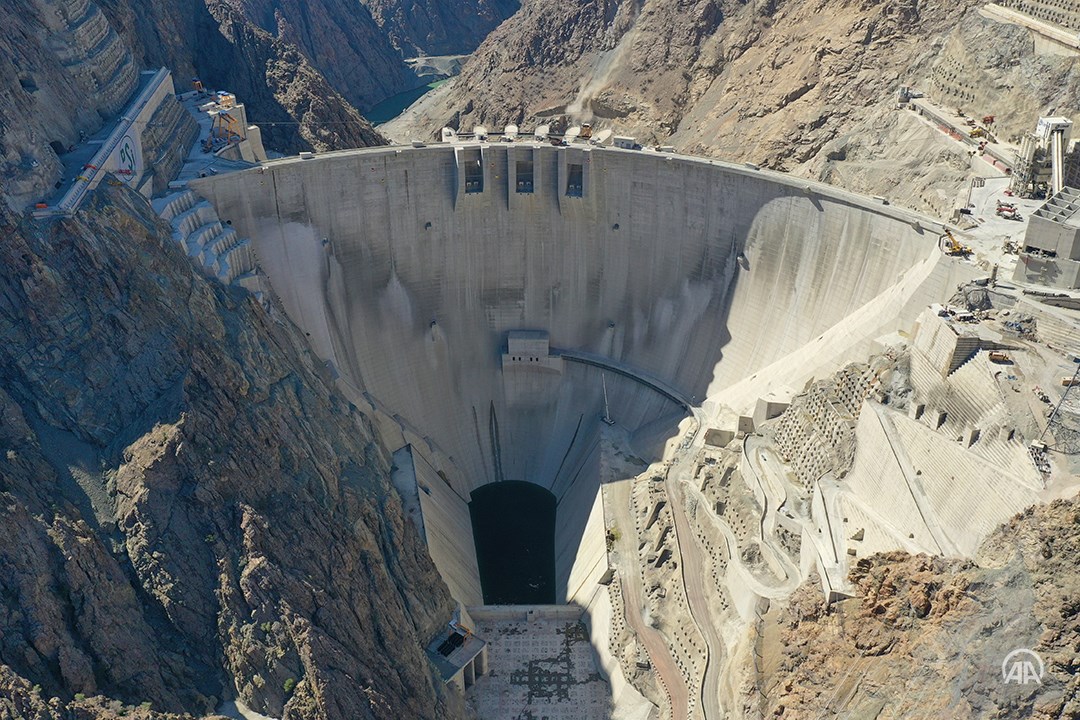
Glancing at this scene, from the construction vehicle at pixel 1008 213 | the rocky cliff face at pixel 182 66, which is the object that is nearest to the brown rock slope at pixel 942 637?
the construction vehicle at pixel 1008 213

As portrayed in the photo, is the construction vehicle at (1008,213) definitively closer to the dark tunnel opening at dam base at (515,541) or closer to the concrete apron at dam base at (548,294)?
the concrete apron at dam base at (548,294)

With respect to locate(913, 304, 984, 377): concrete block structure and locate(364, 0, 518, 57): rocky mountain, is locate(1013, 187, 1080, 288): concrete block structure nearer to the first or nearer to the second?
locate(913, 304, 984, 377): concrete block structure

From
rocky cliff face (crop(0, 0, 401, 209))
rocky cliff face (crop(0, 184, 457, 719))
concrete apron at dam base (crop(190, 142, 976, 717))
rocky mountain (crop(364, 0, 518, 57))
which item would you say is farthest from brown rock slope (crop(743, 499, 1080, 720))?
rocky mountain (crop(364, 0, 518, 57))

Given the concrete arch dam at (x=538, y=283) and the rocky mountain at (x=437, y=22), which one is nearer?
the concrete arch dam at (x=538, y=283)

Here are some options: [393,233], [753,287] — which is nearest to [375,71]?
[393,233]

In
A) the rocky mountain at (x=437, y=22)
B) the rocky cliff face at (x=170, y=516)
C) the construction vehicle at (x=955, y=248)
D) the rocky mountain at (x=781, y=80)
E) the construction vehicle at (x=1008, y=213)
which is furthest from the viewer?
the rocky mountain at (x=437, y=22)

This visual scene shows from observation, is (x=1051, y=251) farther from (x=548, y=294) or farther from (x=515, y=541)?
(x=515, y=541)
